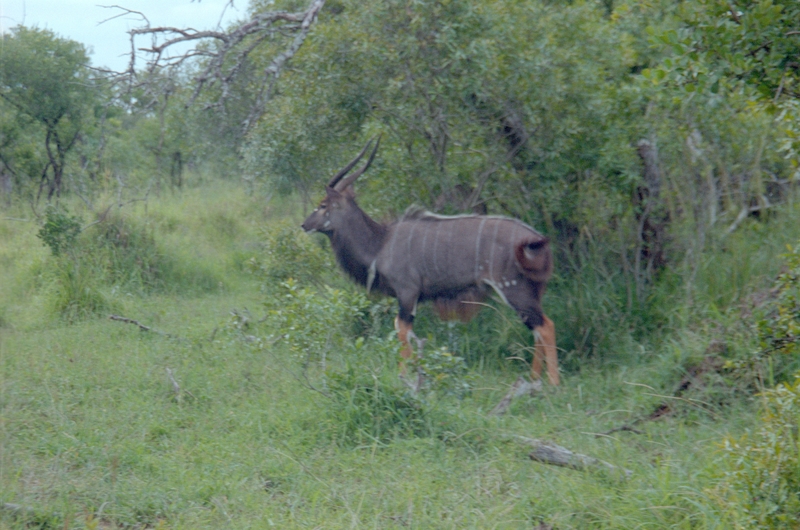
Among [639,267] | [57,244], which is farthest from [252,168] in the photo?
[639,267]

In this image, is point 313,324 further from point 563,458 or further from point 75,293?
point 75,293

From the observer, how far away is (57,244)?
21.9ft

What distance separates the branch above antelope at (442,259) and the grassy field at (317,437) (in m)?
0.42

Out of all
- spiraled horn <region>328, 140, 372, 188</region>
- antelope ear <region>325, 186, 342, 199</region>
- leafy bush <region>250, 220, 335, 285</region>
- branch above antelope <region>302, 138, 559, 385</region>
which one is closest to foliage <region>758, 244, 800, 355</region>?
branch above antelope <region>302, 138, 559, 385</region>

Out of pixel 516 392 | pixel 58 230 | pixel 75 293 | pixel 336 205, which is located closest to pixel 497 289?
pixel 516 392

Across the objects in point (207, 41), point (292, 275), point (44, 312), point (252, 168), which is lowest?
point (44, 312)

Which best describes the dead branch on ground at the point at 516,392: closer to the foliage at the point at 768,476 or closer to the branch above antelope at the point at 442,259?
the branch above antelope at the point at 442,259

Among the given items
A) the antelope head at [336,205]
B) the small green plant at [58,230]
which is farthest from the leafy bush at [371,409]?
the small green plant at [58,230]

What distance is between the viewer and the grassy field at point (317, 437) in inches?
118

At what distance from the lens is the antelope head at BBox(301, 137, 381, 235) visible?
5.67 metres

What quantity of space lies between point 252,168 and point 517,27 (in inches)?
93.3

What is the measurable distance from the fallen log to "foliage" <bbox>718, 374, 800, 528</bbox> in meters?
0.62

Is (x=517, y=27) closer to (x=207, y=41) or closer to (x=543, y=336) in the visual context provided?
(x=543, y=336)

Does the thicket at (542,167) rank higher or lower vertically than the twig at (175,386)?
higher
